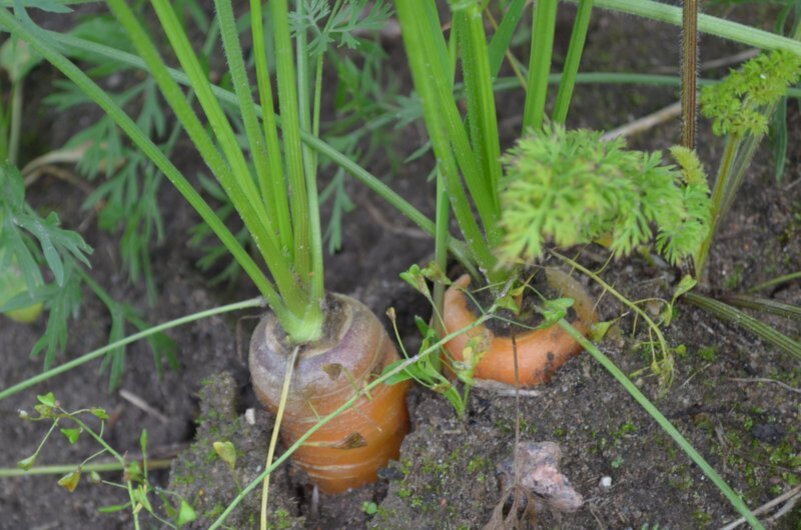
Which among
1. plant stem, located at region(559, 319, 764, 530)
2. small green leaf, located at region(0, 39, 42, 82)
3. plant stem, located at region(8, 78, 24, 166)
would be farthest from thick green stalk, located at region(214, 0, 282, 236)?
plant stem, located at region(8, 78, 24, 166)

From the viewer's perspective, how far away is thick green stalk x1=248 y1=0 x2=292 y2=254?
92 centimetres

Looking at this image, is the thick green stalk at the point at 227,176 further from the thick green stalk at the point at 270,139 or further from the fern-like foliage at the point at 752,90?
the fern-like foliage at the point at 752,90

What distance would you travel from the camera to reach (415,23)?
2.45 feet

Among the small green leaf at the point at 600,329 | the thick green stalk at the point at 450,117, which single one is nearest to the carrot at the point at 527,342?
the small green leaf at the point at 600,329

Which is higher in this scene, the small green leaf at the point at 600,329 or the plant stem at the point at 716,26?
the plant stem at the point at 716,26

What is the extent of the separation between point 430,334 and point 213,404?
0.41 meters

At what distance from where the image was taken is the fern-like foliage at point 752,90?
101 centimetres

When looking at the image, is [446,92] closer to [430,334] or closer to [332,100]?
[430,334]

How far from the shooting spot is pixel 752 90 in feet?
3.39

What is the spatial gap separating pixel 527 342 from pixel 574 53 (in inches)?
15.0

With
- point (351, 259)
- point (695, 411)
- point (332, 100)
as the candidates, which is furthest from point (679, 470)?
point (332, 100)

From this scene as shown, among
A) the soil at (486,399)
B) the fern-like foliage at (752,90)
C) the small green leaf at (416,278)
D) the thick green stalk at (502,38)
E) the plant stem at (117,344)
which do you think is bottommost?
the soil at (486,399)

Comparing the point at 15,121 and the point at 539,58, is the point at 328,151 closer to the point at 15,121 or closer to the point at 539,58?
the point at 539,58

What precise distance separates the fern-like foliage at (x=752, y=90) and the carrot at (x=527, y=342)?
0.92 ft
